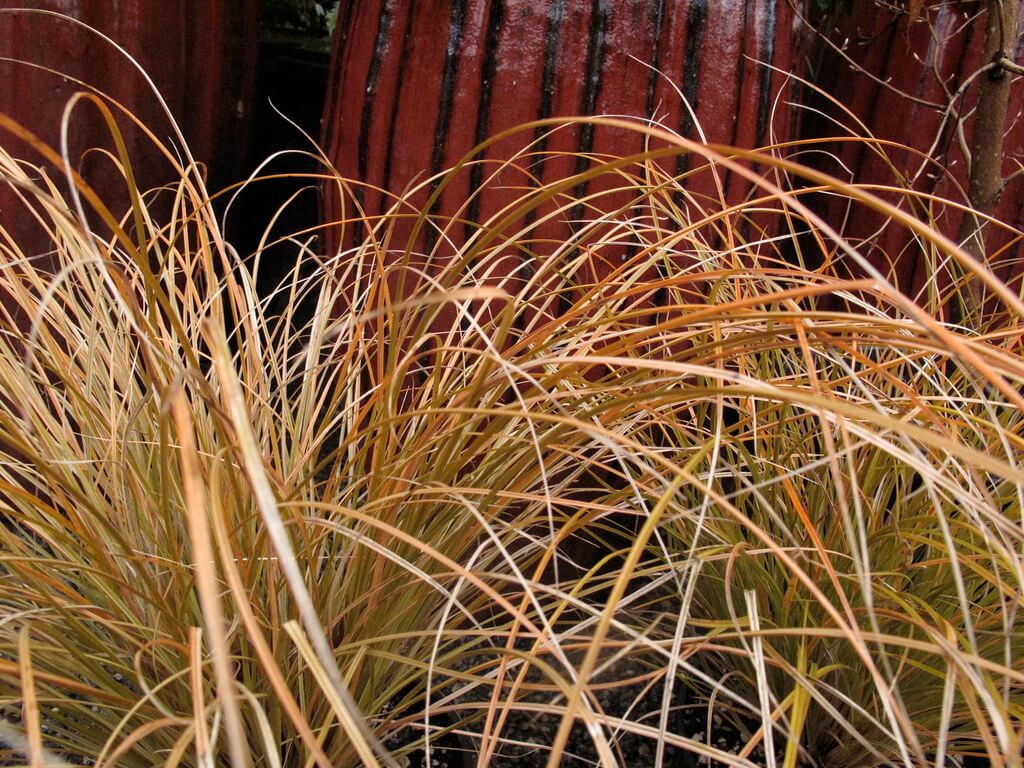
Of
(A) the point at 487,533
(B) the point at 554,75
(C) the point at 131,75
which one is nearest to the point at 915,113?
(B) the point at 554,75

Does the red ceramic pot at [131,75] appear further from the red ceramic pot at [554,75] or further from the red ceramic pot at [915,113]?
the red ceramic pot at [915,113]

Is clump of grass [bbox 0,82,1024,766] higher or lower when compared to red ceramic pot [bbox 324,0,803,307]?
lower

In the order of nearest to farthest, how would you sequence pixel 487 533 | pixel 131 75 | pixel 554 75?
pixel 487 533
pixel 554 75
pixel 131 75

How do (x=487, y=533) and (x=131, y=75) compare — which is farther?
(x=131, y=75)

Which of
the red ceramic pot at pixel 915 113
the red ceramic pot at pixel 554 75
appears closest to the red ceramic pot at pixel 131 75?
the red ceramic pot at pixel 554 75

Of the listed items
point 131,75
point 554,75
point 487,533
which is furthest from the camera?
point 131,75

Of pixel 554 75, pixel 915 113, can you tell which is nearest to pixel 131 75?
pixel 554 75

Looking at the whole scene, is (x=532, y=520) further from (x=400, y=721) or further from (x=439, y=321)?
(x=439, y=321)

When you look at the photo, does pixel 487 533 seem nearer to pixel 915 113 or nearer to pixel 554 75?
pixel 554 75

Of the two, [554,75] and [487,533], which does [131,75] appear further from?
[487,533]

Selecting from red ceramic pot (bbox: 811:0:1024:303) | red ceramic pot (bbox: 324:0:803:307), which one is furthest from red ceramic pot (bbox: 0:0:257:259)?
red ceramic pot (bbox: 811:0:1024:303)

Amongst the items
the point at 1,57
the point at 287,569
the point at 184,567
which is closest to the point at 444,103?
the point at 1,57

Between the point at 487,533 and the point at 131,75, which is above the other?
the point at 131,75

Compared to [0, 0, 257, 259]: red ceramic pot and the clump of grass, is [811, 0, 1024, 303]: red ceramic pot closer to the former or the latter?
the clump of grass
